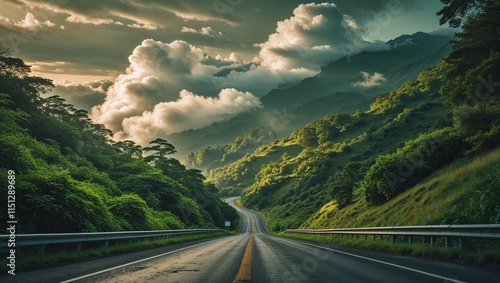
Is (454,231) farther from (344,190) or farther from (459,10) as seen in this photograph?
(344,190)

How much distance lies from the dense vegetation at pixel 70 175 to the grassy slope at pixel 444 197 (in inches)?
647

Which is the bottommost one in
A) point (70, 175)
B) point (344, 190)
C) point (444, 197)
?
point (444, 197)

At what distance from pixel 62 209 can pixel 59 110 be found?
52.2m

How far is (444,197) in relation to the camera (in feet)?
81.6

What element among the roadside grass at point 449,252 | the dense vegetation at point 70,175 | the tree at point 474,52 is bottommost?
the roadside grass at point 449,252

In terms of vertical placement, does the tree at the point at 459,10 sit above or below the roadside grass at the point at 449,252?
above

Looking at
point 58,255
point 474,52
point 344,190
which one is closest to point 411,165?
point 474,52

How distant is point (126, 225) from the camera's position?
2491 centimetres

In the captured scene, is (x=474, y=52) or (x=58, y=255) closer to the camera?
(x=58, y=255)

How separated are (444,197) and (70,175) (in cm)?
2299

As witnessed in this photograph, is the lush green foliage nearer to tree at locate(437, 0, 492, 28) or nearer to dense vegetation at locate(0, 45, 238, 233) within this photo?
tree at locate(437, 0, 492, 28)

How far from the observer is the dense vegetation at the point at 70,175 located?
51.7 feet

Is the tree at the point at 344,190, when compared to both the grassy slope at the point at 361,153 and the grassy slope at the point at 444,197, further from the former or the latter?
the grassy slope at the point at 361,153

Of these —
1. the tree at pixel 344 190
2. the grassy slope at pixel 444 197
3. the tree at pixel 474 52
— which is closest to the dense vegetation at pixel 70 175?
the grassy slope at pixel 444 197
